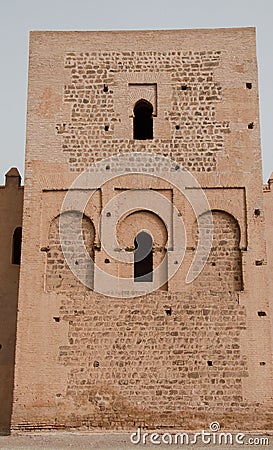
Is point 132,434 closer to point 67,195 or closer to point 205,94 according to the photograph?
point 67,195

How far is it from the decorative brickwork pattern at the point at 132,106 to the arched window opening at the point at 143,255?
5.61 feet

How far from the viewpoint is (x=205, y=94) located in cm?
1502

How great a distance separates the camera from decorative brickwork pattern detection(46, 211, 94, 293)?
14062 millimetres

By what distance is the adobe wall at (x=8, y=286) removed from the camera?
49.7ft

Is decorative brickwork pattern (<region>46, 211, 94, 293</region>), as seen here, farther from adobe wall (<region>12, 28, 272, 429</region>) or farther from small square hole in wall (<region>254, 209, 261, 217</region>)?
small square hole in wall (<region>254, 209, 261, 217</region>)

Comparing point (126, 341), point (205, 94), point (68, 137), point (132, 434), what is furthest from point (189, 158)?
point (132, 434)

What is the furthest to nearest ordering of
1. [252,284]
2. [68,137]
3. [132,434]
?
[68,137] < [252,284] < [132,434]

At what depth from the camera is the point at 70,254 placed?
1424 centimetres

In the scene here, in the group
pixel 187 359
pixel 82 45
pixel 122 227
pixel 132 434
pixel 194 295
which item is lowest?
pixel 132 434

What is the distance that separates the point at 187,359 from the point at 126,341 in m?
1.20

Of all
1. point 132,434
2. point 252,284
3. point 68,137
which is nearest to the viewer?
point 132,434

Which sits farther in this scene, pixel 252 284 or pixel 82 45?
pixel 82 45

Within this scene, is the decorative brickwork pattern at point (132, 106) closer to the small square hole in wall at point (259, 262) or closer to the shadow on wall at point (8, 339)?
the small square hole in wall at point (259, 262)

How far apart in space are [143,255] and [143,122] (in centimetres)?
326
